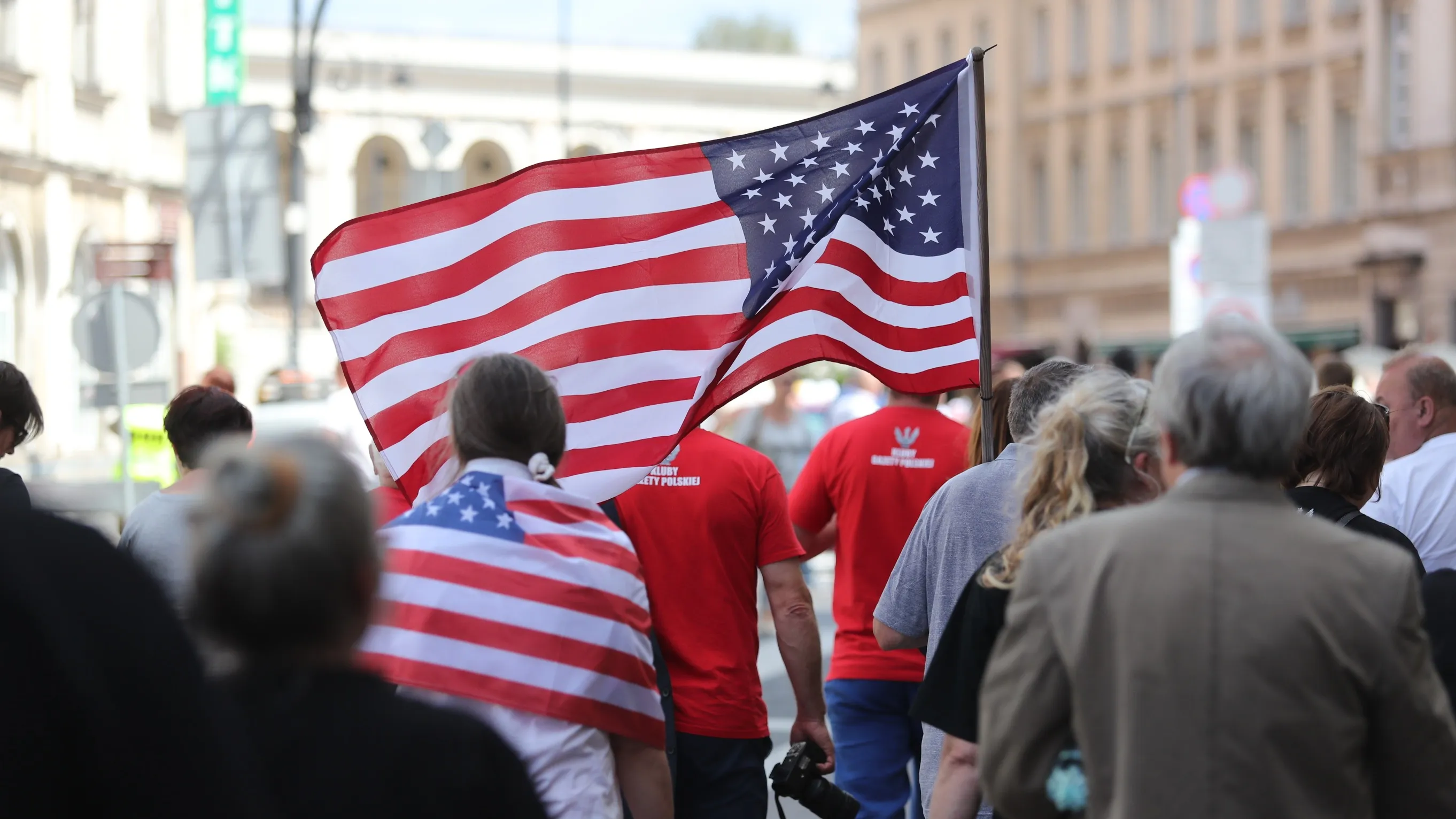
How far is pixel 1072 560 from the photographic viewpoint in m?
3.00

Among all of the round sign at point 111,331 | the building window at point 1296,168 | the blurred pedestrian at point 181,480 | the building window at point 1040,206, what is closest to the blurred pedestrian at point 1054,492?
the blurred pedestrian at point 181,480

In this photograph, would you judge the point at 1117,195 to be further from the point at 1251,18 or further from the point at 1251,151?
the point at 1251,18

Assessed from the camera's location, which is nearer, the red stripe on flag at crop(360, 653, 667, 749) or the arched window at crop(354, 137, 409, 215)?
the red stripe on flag at crop(360, 653, 667, 749)

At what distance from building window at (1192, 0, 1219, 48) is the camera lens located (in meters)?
40.7

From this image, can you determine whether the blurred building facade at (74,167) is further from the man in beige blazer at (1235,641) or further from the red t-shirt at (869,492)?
the man in beige blazer at (1235,641)

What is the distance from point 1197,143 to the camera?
4450cm

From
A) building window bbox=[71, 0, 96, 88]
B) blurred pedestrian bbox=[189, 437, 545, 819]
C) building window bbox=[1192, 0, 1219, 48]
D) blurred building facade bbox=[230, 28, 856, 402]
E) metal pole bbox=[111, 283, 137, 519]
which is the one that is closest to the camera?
blurred pedestrian bbox=[189, 437, 545, 819]

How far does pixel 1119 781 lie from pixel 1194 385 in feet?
2.12

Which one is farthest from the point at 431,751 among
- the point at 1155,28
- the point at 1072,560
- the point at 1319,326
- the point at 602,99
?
the point at 602,99

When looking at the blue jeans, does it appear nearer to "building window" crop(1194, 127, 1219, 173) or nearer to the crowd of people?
the crowd of people

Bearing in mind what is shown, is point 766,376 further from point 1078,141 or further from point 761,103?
point 761,103

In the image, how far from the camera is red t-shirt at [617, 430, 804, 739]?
5.26 metres

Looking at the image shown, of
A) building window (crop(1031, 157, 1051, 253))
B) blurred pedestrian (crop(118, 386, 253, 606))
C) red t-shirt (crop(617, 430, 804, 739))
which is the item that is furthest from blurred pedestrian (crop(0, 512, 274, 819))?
building window (crop(1031, 157, 1051, 253))

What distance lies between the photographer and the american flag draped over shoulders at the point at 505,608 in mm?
3869
